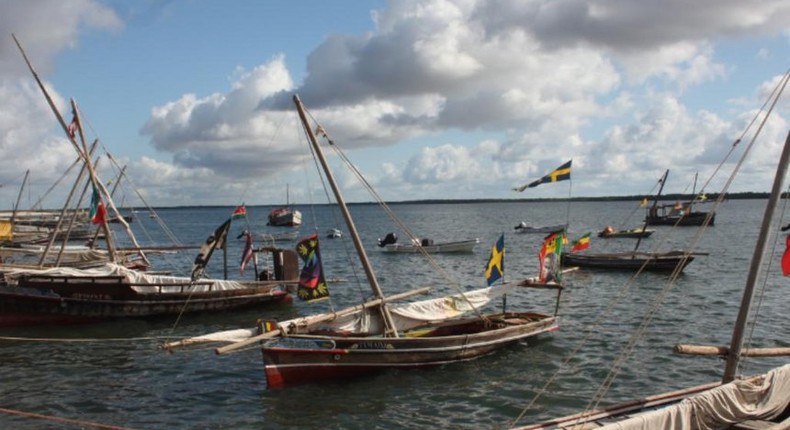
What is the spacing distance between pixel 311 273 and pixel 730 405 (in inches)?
483

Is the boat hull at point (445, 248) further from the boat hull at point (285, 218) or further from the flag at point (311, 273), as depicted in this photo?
the boat hull at point (285, 218)

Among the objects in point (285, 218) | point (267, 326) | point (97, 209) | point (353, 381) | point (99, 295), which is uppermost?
point (97, 209)

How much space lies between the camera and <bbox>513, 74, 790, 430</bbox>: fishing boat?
10469 mm

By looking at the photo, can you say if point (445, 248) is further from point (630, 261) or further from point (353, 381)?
point (353, 381)

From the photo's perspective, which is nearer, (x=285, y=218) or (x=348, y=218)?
(x=348, y=218)

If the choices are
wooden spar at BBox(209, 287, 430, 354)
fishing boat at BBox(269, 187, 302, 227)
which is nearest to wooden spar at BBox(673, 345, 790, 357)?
wooden spar at BBox(209, 287, 430, 354)

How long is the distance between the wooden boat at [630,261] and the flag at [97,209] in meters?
34.5

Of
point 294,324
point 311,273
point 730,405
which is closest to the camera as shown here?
point 730,405

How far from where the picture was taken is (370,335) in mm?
20438

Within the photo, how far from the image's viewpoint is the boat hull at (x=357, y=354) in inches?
714

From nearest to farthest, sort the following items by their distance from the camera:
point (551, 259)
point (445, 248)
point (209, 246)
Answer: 1. point (551, 259)
2. point (209, 246)
3. point (445, 248)

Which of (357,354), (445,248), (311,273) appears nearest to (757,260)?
(357,354)

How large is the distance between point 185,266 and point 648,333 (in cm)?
4545

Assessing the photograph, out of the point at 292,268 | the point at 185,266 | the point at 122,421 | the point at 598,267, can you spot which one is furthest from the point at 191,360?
the point at 185,266
